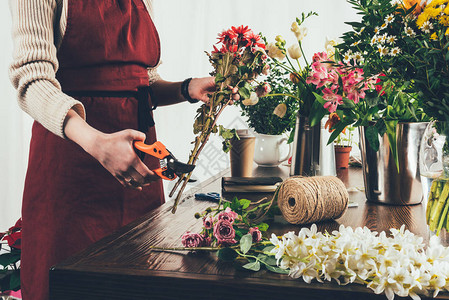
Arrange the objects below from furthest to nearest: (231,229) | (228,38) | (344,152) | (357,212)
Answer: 1. (344,152)
2. (228,38)
3. (357,212)
4. (231,229)

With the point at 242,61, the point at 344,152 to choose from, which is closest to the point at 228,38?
the point at 242,61

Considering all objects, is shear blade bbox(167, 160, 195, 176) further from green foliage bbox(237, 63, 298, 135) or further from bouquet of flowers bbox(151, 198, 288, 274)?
green foliage bbox(237, 63, 298, 135)

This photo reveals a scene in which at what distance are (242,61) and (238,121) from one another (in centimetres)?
202

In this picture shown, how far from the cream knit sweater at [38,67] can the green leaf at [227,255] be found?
59 cm

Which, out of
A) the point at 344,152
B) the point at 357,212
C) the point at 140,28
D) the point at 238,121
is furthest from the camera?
the point at 238,121

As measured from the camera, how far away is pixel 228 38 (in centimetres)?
121

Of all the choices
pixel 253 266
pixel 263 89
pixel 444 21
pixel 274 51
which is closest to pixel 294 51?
pixel 274 51

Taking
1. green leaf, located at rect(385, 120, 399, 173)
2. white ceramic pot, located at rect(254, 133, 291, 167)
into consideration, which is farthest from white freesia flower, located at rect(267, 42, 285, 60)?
white ceramic pot, located at rect(254, 133, 291, 167)

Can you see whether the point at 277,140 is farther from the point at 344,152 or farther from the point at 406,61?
the point at 406,61

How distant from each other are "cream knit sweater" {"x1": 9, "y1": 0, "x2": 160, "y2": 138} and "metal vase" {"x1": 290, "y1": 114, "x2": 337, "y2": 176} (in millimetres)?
685

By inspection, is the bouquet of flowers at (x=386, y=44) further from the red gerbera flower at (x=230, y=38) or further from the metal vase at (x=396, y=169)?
the red gerbera flower at (x=230, y=38)

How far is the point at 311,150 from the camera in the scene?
1.35m

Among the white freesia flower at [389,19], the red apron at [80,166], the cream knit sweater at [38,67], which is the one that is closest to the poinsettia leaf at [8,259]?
the red apron at [80,166]

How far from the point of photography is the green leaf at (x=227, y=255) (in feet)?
2.29
